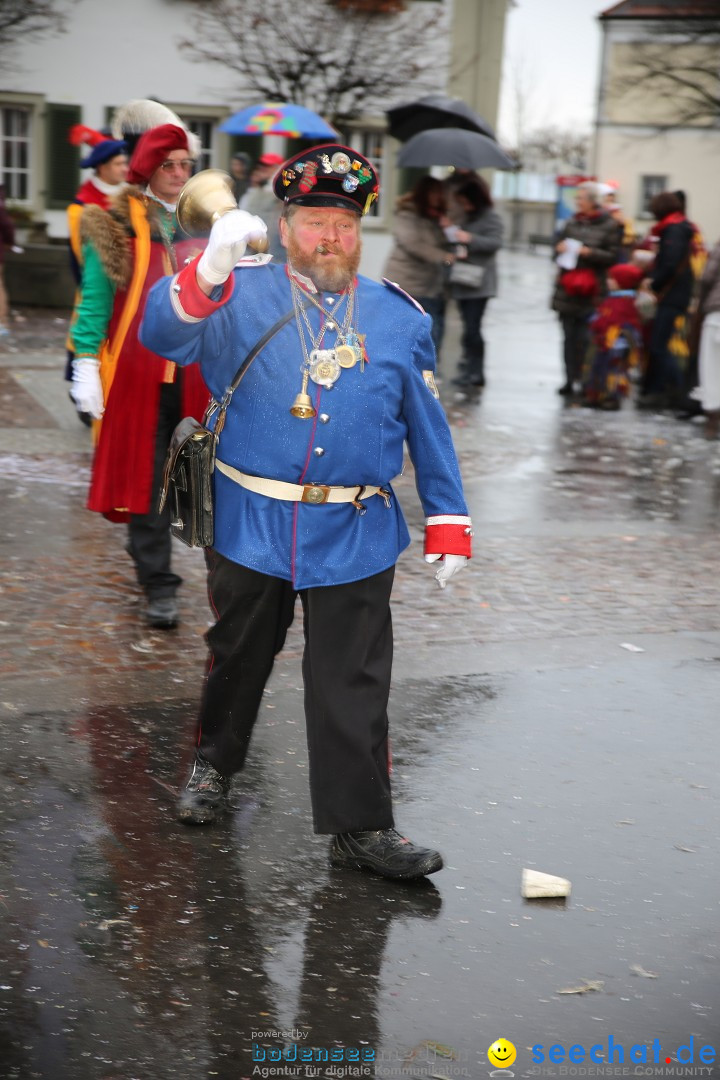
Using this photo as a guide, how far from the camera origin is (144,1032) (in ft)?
10.3

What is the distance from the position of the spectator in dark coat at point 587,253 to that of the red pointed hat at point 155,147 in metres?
7.99

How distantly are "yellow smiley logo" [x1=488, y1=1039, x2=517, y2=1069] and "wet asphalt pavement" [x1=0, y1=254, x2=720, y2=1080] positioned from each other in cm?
2

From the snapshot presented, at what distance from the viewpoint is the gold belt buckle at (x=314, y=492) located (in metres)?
3.91

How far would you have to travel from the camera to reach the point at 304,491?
391 centimetres

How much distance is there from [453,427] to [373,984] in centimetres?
854

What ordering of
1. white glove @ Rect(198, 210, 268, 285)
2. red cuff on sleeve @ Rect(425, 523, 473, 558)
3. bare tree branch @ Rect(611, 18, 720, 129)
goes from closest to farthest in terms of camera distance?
white glove @ Rect(198, 210, 268, 285)
red cuff on sleeve @ Rect(425, 523, 473, 558)
bare tree branch @ Rect(611, 18, 720, 129)

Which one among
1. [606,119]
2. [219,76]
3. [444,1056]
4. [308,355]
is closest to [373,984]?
[444,1056]

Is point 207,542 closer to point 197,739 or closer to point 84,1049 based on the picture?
point 197,739

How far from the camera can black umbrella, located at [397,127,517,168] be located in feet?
41.9

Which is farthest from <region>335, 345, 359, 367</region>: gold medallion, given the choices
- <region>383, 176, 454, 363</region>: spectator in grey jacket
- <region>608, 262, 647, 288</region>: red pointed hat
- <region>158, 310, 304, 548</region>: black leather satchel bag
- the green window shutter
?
the green window shutter

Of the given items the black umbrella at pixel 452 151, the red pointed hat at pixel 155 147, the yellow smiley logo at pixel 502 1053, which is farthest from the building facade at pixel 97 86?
the yellow smiley logo at pixel 502 1053

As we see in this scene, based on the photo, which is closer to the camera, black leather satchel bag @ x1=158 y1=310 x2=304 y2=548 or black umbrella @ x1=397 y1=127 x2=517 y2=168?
black leather satchel bag @ x1=158 y1=310 x2=304 y2=548

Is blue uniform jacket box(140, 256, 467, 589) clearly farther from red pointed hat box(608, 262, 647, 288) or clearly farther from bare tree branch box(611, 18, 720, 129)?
bare tree branch box(611, 18, 720, 129)

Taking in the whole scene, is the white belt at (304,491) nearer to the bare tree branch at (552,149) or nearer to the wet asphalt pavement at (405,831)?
the wet asphalt pavement at (405,831)
